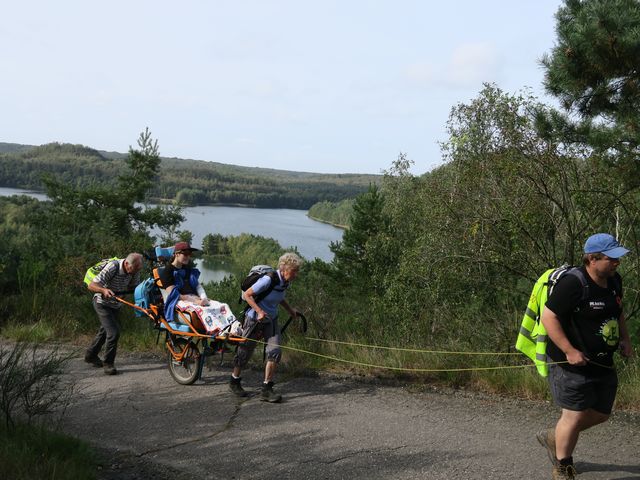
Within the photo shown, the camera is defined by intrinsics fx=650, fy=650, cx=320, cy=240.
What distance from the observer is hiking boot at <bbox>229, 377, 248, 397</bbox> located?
261 inches

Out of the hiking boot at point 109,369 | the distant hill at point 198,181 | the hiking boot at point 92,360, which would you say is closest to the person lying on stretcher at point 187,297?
the hiking boot at point 109,369

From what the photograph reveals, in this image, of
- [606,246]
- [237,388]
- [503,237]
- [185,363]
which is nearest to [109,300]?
[185,363]

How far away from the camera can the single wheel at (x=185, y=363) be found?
7129mm

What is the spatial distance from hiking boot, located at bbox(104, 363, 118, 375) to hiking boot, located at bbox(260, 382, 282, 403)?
2.19 metres

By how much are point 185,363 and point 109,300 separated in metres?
1.40

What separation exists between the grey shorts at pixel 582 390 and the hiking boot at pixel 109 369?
524cm

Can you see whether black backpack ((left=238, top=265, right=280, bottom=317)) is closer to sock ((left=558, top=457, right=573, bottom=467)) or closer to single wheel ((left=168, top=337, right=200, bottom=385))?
single wheel ((left=168, top=337, right=200, bottom=385))

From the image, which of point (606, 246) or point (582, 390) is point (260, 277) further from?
point (606, 246)

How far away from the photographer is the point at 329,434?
17.8ft

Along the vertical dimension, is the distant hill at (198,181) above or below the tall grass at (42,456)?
above

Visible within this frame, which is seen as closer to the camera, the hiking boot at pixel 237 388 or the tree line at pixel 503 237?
the hiking boot at pixel 237 388

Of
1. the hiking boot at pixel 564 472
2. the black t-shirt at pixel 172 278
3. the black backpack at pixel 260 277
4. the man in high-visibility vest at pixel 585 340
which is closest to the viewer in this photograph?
the man in high-visibility vest at pixel 585 340

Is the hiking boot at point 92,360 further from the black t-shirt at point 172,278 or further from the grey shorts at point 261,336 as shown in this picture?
the grey shorts at point 261,336

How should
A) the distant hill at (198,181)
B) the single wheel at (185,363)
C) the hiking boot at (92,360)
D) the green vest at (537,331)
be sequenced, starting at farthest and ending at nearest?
1. the distant hill at (198,181)
2. the hiking boot at (92,360)
3. the single wheel at (185,363)
4. the green vest at (537,331)
